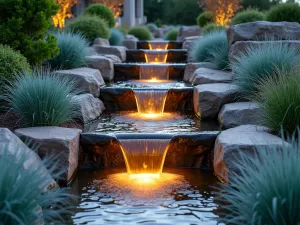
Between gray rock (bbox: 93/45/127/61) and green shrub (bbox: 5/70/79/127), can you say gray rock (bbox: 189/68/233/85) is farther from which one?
gray rock (bbox: 93/45/127/61)

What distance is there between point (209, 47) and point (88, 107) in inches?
187

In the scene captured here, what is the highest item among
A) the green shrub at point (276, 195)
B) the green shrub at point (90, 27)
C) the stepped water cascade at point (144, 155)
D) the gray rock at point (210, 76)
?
the green shrub at point (90, 27)

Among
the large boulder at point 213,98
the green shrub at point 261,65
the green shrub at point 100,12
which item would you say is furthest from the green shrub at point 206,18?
the green shrub at point 261,65

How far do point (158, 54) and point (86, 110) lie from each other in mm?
6987

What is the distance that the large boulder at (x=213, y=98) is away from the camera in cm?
877

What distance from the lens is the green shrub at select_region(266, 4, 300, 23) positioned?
13477 mm

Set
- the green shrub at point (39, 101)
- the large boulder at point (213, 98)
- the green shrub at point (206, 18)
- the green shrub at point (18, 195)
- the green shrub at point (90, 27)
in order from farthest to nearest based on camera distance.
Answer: the green shrub at point (206, 18) → the green shrub at point (90, 27) → the large boulder at point (213, 98) → the green shrub at point (39, 101) → the green shrub at point (18, 195)

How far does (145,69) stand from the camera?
42.1 feet

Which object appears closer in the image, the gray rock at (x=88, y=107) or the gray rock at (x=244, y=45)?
the gray rock at (x=88, y=107)

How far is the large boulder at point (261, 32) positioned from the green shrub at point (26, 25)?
349 cm

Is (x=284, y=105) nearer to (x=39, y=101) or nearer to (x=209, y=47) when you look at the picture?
(x=39, y=101)

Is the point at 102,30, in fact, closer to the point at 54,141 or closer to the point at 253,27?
the point at 253,27

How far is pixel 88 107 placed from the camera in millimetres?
8812

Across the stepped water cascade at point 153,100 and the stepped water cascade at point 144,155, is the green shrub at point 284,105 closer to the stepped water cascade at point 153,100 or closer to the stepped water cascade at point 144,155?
the stepped water cascade at point 144,155
